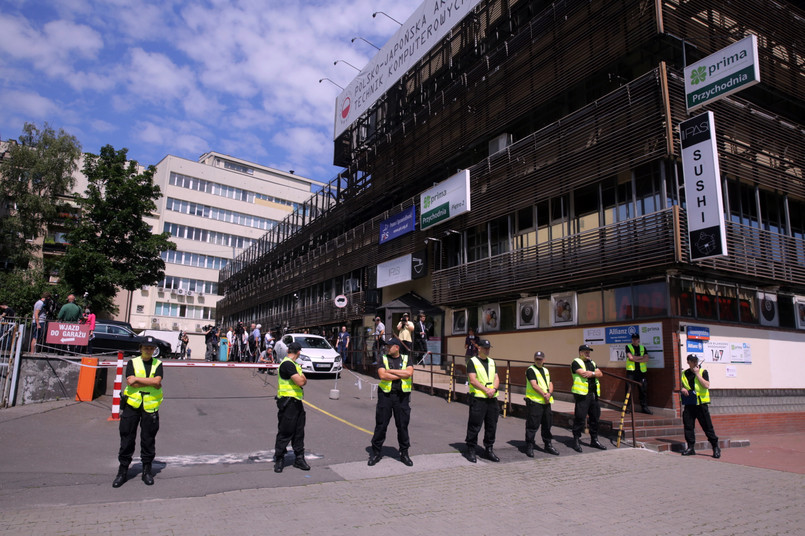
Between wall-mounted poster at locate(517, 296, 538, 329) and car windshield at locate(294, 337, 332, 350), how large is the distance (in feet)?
24.0

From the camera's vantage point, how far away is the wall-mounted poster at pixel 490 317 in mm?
19797

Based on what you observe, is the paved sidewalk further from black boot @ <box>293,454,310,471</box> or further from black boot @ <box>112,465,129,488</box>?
black boot @ <box>112,465,129,488</box>

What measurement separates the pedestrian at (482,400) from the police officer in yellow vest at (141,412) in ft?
15.3

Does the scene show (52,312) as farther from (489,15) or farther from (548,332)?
(489,15)

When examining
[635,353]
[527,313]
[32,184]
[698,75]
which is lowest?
[635,353]

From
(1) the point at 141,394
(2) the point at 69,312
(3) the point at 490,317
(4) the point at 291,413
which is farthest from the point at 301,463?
(3) the point at 490,317

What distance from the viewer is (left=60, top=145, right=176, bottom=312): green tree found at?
110 feet

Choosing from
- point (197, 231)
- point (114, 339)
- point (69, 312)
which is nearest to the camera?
point (69, 312)

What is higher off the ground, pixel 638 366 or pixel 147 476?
pixel 638 366

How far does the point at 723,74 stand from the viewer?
44.5 ft

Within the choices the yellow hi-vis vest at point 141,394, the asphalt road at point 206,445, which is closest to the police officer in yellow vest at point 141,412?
the yellow hi-vis vest at point 141,394

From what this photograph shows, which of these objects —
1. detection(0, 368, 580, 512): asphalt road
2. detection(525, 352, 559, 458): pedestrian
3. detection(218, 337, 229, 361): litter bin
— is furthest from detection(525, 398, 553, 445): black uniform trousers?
detection(218, 337, 229, 361): litter bin

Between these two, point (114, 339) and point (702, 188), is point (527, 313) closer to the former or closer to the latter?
point (702, 188)

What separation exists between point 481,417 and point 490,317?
37.5 ft
